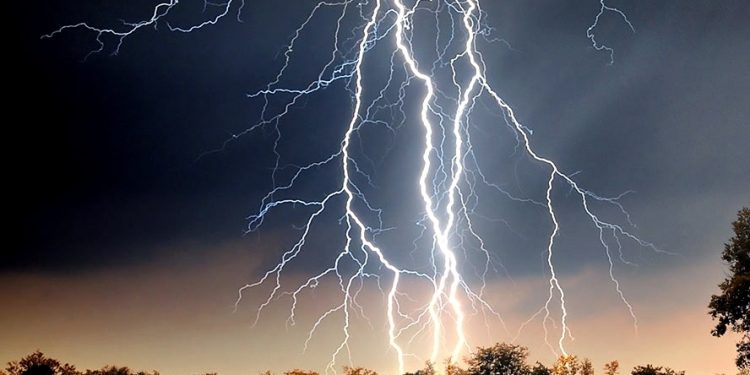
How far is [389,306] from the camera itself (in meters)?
25.4

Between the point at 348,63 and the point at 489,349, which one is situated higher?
the point at 348,63

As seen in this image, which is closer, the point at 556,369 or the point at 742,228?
the point at 742,228

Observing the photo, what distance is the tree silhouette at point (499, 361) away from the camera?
77.7 feet

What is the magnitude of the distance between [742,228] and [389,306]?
14.0 m

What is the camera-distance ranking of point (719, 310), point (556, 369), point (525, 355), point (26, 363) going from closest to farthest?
point (719, 310) < point (556, 369) < point (525, 355) < point (26, 363)

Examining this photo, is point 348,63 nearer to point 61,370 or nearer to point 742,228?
point 742,228

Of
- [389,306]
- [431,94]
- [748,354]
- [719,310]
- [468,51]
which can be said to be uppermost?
[468,51]

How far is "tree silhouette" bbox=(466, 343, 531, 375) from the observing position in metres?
23.7

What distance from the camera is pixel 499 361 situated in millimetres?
23797

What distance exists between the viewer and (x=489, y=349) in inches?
958

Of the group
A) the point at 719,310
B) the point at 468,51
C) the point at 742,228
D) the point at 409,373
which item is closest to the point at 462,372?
the point at 409,373

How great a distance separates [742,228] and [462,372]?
1241 cm

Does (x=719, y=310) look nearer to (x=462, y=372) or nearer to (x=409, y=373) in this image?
(x=462, y=372)

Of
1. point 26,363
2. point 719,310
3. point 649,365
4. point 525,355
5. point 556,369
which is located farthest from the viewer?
point 26,363
